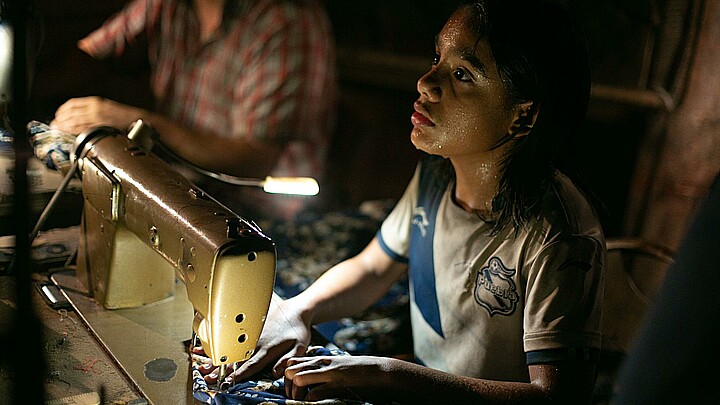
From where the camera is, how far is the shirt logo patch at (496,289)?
1.37m

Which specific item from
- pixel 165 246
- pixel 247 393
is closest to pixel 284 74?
pixel 165 246

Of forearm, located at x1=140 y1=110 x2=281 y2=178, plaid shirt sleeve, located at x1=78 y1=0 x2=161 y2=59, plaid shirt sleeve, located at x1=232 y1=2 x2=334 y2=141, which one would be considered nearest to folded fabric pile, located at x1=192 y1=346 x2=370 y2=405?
forearm, located at x1=140 y1=110 x2=281 y2=178

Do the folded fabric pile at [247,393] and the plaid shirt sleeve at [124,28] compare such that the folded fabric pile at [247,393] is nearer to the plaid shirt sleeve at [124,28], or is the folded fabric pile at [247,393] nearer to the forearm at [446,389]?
the forearm at [446,389]

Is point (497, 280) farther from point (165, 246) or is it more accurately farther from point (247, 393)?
point (165, 246)

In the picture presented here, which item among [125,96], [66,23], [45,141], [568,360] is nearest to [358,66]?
[125,96]

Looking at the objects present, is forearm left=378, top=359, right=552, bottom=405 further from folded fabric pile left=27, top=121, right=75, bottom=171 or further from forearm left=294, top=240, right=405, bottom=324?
folded fabric pile left=27, top=121, right=75, bottom=171

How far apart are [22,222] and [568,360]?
87 centimetres

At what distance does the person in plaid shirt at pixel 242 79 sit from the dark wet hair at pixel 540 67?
3.50ft

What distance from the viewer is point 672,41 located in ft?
9.96

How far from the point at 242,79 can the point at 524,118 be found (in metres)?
1.49

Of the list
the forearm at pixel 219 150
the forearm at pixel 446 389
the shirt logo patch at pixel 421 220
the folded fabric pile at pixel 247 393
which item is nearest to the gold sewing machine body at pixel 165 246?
the folded fabric pile at pixel 247 393

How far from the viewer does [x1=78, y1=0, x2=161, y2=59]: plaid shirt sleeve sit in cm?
280

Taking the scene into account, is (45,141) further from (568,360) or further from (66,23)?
(66,23)

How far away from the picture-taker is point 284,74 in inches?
98.9
